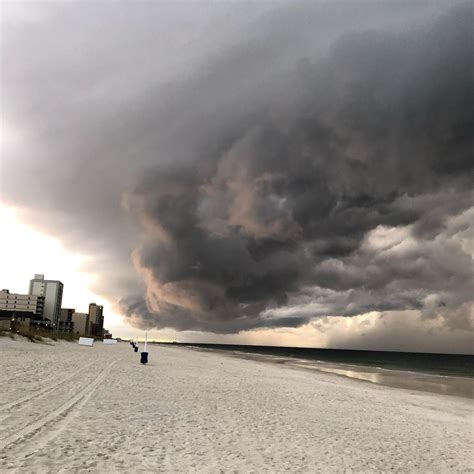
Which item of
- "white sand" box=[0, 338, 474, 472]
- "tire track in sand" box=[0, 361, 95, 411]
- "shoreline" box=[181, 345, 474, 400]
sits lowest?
"shoreline" box=[181, 345, 474, 400]

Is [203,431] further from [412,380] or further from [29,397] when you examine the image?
[412,380]

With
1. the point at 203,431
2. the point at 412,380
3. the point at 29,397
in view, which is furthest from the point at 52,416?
the point at 412,380

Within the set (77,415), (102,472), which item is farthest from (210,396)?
(102,472)

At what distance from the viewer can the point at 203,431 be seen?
11.4 metres

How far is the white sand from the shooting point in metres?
8.45

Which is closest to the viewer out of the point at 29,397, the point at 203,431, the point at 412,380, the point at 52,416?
the point at 52,416

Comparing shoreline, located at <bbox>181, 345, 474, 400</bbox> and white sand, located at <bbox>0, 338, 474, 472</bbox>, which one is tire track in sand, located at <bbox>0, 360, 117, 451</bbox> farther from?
shoreline, located at <bbox>181, 345, 474, 400</bbox>

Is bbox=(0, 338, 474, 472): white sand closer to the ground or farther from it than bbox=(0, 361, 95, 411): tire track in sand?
closer to the ground

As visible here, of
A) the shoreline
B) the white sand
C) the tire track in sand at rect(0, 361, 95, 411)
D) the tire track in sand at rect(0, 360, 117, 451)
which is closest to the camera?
the white sand

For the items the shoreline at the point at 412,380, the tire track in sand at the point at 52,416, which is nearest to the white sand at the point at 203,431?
the tire track in sand at the point at 52,416

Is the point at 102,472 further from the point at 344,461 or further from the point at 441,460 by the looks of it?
the point at 441,460

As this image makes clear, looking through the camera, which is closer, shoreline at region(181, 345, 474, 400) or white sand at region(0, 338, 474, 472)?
white sand at region(0, 338, 474, 472)

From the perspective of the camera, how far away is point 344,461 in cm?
988

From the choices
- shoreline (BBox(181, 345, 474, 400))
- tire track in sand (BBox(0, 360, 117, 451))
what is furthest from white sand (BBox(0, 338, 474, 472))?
shoreline (BBox(181, 345, 474, 400))
